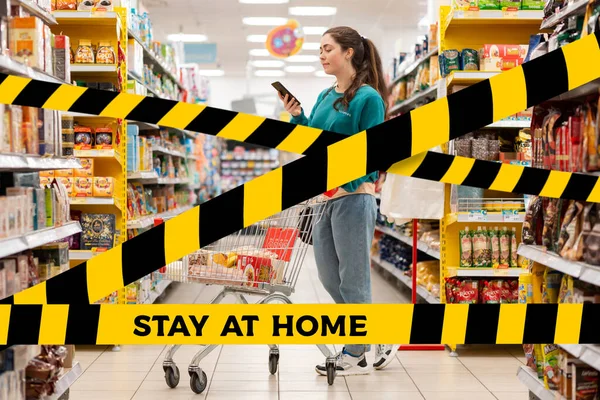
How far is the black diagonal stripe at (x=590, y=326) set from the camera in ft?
5.73

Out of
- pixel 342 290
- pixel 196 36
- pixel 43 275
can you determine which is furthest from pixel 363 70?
pixel 196 36

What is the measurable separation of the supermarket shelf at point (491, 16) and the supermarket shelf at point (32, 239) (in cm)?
274

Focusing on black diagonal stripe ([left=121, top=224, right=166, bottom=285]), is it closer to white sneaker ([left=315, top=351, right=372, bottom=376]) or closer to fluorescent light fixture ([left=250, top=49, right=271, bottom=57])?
white sneaker ([left=315, top=351, right=372, bottom=376])

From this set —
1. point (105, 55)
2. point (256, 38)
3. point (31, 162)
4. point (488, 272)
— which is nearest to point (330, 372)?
point (488, 272)

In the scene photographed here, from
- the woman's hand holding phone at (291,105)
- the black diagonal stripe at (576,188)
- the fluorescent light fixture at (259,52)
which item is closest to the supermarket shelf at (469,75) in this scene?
the woman's hand holding phone at (291,105)

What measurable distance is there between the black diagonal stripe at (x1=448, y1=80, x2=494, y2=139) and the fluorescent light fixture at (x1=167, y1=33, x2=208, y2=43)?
13.8 meters

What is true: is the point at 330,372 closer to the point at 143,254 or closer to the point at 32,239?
the point at 32,239

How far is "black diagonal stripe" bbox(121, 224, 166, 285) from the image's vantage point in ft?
5.82

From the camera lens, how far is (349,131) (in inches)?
142

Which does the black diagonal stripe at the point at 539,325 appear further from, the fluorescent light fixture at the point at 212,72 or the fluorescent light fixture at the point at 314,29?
the fluorescent light fixture at the point at 212,72

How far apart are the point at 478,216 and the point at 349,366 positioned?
1248 millimetres

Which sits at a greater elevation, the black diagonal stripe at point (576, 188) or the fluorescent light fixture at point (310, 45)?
the fluorescent light fixture at point (310, 45)

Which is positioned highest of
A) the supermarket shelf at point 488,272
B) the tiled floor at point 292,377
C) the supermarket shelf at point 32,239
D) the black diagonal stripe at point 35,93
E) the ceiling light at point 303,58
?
the ceiling light at point 303,58

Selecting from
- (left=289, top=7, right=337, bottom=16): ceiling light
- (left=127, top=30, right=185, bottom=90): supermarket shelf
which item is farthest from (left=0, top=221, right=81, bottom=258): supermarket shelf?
(left=289, top=7, right=337, bottom=16): ceiling light
